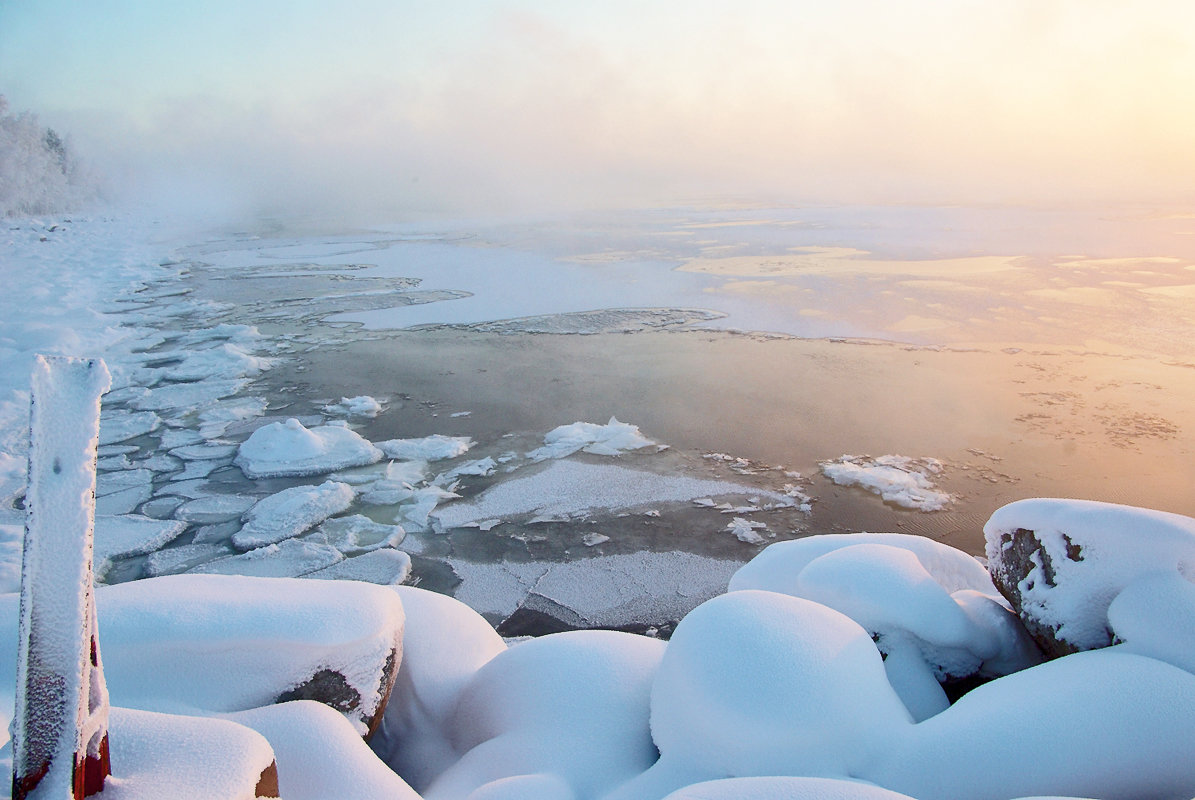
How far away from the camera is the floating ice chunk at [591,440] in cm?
557

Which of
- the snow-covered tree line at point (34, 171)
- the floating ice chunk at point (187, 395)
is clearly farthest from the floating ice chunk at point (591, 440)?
the snow-covered tree line at point (34, 171)

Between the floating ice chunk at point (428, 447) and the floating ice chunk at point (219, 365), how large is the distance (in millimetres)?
2740

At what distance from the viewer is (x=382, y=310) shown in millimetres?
10602

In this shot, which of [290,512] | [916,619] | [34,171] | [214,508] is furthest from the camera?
[34,171]

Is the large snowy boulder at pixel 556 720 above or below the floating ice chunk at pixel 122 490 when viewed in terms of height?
above

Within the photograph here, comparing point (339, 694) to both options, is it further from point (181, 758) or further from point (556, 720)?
point (181, 758)

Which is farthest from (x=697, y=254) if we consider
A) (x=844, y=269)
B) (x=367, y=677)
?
(x=367, y=677)

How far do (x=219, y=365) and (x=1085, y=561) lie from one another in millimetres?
7671

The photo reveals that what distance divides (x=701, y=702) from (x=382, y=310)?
9.32 metres

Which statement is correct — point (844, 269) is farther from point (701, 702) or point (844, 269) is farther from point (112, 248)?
point (112, 248)

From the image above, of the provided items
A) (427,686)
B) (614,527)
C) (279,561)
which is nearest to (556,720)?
(427,686)

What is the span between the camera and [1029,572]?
108 inches

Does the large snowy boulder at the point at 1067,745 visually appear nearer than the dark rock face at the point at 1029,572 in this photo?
Result: Yes

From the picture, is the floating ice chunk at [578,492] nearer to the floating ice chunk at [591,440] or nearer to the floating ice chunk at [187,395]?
the floating ice chunk at [591,440]
